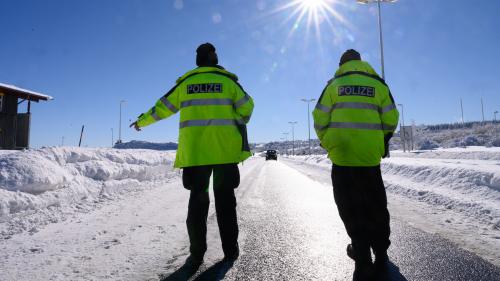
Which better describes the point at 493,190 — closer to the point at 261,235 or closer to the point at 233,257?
the point at 261,235

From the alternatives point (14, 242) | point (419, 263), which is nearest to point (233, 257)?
point (419, 263)

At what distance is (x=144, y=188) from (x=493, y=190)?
780cm

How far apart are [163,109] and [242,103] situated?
31.8 inches

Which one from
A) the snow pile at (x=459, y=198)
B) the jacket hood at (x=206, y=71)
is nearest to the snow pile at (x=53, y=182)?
the jacket hood at (x=206, y=71)

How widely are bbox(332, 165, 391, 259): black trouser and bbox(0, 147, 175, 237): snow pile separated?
12.2 ft

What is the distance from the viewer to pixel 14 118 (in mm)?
19281

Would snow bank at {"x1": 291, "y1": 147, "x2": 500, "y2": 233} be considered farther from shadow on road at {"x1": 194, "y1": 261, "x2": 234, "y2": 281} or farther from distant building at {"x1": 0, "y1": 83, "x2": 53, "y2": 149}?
distant building at {"x1": 0, "y1": 83, "x2": 53, "y2": 149}

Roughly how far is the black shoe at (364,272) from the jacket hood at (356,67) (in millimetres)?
1667

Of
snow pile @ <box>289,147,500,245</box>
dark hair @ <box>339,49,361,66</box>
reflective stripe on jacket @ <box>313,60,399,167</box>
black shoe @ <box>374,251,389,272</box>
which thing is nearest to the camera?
black shoe @ <box>374,251,389,272</box>

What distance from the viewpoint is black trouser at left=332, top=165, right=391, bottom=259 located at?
2.80 meters

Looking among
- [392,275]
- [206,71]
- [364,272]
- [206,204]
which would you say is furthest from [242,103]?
[392,275]

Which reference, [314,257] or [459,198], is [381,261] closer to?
[314,257]

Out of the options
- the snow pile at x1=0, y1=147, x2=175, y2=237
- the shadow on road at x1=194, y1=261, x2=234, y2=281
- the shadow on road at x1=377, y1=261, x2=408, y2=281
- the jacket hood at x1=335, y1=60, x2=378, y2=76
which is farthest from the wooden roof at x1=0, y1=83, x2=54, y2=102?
the shadow on road at x1=377, y1=261, x2=408, y2=281

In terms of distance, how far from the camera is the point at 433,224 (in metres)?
4.55
